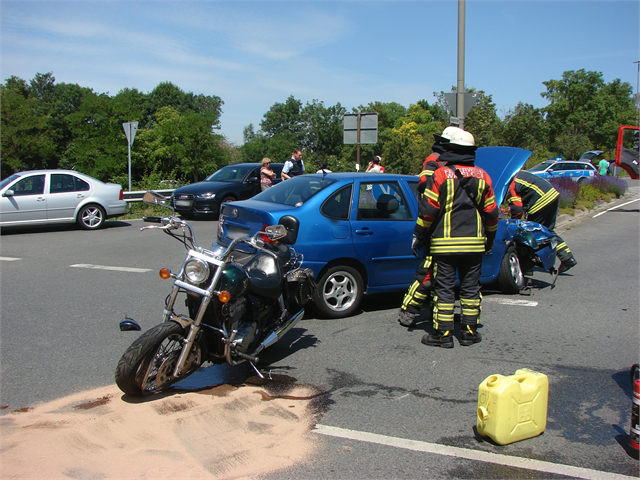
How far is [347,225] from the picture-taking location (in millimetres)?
6523

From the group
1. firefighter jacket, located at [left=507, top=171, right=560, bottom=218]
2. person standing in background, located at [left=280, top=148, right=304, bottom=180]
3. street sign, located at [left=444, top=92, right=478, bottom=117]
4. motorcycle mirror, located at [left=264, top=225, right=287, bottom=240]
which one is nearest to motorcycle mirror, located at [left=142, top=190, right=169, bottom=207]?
motorcycle mirror, located at [left=264, top=225, right=287, bottom=240]

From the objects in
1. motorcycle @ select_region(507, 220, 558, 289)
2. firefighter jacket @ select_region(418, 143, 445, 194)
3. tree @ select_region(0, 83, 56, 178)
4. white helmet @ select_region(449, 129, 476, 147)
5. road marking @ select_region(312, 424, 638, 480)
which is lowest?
road marking @ select_region(312, 424, 638, 480)

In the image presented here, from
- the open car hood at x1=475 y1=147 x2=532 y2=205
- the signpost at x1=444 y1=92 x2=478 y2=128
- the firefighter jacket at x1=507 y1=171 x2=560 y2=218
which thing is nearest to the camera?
the open car hood at x1=475 y1=147 x2=532 y2=205

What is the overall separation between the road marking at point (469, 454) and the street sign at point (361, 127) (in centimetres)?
1342

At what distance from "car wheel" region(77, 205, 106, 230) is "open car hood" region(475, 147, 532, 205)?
10648mm

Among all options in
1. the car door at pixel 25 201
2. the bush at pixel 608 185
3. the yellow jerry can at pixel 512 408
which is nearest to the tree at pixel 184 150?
the car door at pixel 25 201

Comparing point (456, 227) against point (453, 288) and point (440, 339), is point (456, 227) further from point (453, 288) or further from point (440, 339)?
point (440, 339)

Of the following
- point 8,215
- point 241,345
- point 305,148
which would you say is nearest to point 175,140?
point 8,215

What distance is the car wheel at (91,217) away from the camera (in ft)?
48.3

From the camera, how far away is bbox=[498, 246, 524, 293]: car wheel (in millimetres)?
7785

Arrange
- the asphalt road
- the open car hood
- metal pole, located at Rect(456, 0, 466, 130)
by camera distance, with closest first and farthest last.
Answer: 1. the asphalt road
2. the open car hood
3. metal pole, located at Rect(456, 0, 466, 130)

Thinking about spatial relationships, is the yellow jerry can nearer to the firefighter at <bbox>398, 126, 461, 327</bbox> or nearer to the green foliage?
the firefighter at <bbox>398, 126, 461, 327</bbox>

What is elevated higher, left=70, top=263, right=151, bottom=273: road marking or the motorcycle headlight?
the motorcycle headlight

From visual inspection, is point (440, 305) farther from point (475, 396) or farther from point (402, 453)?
point (402, 453)
